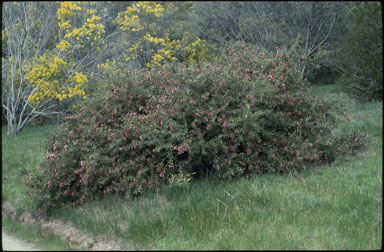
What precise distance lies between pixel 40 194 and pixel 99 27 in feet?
21.5

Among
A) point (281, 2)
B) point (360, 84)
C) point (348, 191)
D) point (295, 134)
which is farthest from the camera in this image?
point (281, 2)

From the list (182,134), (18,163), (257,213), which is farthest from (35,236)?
(18,163)

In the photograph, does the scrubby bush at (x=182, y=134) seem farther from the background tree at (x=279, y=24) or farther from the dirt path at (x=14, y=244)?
the background tree at (x=279, y=24)

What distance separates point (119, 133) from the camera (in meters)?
6.48

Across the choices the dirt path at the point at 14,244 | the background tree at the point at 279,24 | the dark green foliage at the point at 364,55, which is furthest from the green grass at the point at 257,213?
the background tree at the point at 279,24

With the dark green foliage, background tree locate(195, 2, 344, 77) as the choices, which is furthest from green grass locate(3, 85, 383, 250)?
background tree locate(195, 2, 344, 77)

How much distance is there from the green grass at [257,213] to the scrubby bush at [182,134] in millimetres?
293

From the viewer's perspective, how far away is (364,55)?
960 centimetres

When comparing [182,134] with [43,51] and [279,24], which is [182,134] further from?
[279,24]

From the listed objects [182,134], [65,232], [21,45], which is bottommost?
[65,232]

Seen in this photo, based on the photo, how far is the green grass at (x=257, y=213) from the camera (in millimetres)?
4434

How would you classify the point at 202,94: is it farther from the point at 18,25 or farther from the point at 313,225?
the point at 18,25

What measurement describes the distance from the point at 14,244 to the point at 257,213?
119 inches

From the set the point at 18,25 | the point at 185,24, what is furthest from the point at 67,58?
the point at 185,24
